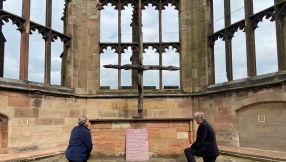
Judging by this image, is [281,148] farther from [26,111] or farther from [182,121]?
[26,111]

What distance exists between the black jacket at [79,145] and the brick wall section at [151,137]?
10.1 ft

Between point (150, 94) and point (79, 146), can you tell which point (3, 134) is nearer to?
point (79, 146)

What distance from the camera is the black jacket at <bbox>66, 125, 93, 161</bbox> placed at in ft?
14.0

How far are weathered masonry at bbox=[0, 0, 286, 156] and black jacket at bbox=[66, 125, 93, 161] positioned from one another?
3113mm

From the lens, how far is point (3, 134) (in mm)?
7891

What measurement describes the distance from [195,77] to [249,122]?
113 inches

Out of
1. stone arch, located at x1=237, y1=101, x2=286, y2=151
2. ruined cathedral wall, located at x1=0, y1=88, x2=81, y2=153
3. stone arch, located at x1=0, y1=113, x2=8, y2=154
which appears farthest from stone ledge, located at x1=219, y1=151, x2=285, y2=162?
stone arch, located at x1=0, y1=113, x2=8, y2=154

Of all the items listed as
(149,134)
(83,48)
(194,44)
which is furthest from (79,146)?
(194,44)

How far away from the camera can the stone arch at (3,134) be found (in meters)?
7.84

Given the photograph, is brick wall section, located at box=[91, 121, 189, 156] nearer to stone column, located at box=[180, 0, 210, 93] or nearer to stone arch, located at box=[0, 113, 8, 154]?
stone arch, located at box=[0, 113, 8, 154]

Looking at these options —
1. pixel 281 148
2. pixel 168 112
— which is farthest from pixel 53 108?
pixel 281 148

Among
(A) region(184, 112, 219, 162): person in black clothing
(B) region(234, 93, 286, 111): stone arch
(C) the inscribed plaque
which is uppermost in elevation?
(B) region(234, 93, 286, 111): stone arch

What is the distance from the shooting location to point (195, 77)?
35.9ft

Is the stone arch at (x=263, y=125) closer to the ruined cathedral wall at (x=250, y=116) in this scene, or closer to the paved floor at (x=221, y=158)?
the ruined cathedral wall at (x=250, y=116)
